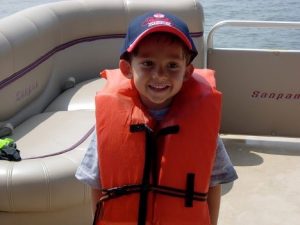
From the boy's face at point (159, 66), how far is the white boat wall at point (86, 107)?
3.65ft

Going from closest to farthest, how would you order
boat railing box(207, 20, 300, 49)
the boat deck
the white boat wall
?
the white boat wall, the boat deck, boat railing box(207, 20, 300, 49)

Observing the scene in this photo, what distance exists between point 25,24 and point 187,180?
2.23 metres

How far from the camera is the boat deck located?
9.25ft


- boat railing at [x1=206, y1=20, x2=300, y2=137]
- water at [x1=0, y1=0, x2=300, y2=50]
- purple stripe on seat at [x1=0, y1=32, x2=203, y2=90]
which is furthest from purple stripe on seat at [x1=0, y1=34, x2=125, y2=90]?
water at [x1=0, y1=0, x2=300, y2=50]

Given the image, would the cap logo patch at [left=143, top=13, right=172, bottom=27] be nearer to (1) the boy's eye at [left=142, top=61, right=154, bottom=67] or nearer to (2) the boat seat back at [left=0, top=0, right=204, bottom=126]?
(1) the boy's eye at [left=142, top=61, right=154, bottom=67]

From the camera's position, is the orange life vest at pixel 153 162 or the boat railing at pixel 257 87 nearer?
the orange life vest at pixel 153 162

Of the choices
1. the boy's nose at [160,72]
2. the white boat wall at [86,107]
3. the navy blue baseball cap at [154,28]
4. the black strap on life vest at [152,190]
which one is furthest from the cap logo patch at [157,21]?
the white boat wall at [86,107]

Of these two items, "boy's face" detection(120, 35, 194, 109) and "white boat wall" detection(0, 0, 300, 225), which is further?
"white boat wall" detection(0, 0, 300, 225)

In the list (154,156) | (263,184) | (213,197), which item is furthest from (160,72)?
(263,184)

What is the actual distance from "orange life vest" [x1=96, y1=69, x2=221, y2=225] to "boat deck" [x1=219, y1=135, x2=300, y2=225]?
4.51 feet

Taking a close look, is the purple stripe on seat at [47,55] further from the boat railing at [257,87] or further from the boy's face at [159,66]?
the boy's face at [159,66]

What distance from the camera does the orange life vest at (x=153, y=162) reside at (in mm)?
1415

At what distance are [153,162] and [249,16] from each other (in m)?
7.61

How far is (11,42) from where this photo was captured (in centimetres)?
307
